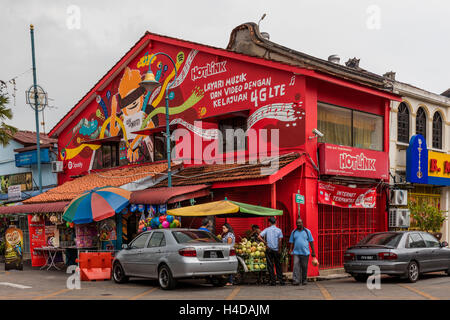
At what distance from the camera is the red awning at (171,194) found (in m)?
17.7

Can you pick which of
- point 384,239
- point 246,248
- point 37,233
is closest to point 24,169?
point 37,233

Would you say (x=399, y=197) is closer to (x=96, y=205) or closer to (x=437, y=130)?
(x=437, y=130)

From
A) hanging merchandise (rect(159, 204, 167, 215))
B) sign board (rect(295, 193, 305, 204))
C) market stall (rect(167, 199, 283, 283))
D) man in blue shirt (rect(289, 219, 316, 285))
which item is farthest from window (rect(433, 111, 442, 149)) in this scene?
hanging merchandise (rect(159, 204, 167, 215))

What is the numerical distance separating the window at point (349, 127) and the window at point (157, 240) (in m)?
7.13

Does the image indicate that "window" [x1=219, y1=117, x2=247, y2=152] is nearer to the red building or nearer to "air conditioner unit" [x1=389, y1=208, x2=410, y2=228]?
the red building

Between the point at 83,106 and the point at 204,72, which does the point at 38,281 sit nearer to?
the point at 204,72

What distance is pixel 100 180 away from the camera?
23.7 meters

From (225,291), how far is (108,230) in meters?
8.56

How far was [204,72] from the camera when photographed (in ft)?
70.7

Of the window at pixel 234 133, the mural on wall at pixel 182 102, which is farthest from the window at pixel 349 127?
the window at pixel 234 133

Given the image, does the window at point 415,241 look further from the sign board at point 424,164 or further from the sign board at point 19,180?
the sign board at point 19,180

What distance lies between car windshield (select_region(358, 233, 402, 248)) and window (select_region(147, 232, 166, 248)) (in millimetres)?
5987
